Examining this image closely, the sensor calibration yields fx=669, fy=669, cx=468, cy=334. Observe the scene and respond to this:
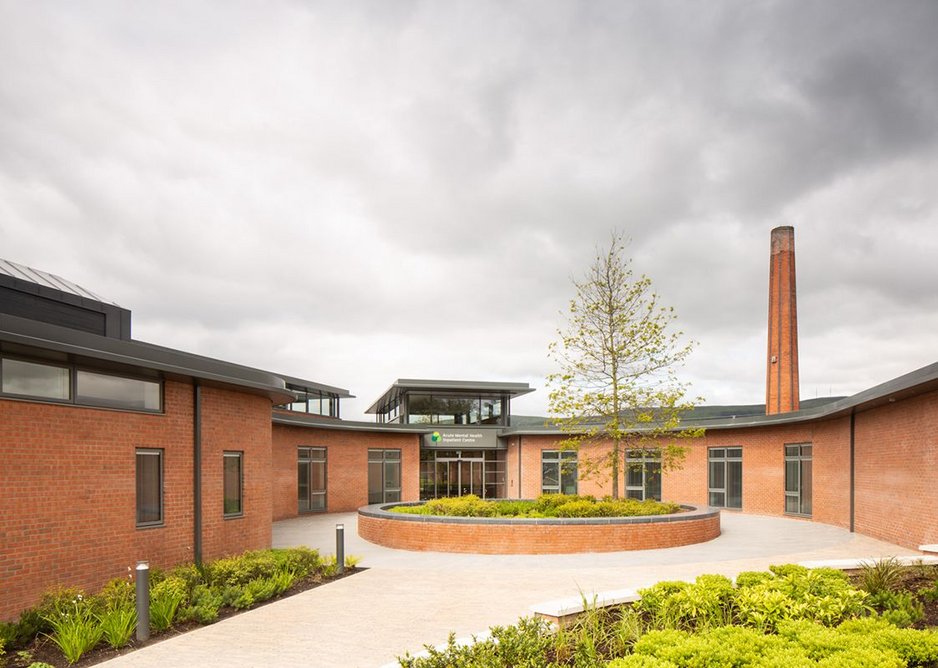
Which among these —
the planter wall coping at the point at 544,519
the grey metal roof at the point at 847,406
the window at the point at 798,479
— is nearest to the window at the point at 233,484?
the planter wall coping at the point at 544,519

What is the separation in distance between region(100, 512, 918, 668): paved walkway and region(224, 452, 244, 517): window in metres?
2.97

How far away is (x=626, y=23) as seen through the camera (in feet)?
37.3

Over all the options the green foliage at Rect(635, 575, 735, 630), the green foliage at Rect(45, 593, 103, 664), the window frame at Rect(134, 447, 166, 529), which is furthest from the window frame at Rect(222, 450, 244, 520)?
the green foliage at Rect(635, 575, 735, 630)

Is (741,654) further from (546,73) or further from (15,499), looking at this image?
(546,73)

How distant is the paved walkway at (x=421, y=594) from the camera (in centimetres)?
800

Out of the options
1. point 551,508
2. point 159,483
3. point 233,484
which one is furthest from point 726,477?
point 159,483

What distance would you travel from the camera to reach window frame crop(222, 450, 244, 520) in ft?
44.7

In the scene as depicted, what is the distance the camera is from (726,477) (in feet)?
87.0

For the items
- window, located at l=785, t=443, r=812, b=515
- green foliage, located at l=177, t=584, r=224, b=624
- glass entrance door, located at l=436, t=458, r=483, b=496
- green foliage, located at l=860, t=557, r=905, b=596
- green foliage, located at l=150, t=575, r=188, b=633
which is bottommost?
glass entrance door, located at l=436, t=458, r=483, b=496

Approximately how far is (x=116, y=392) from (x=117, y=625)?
4136 millimetres

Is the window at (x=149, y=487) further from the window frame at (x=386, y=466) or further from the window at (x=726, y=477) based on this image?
the window at (x=726, y=477)

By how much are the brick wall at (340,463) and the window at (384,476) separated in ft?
0.80

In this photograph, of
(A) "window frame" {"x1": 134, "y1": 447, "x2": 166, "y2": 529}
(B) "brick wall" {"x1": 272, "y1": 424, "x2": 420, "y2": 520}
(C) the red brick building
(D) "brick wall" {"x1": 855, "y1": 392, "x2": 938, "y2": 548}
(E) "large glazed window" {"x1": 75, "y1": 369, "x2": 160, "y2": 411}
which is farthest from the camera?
(B) "brick wall" {"x1": 272, "y1": 424, "x2": 420, "y2": 520}

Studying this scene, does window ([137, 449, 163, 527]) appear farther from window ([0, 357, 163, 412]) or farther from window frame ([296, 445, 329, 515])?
window frame ([296, 445, 329, 515])
